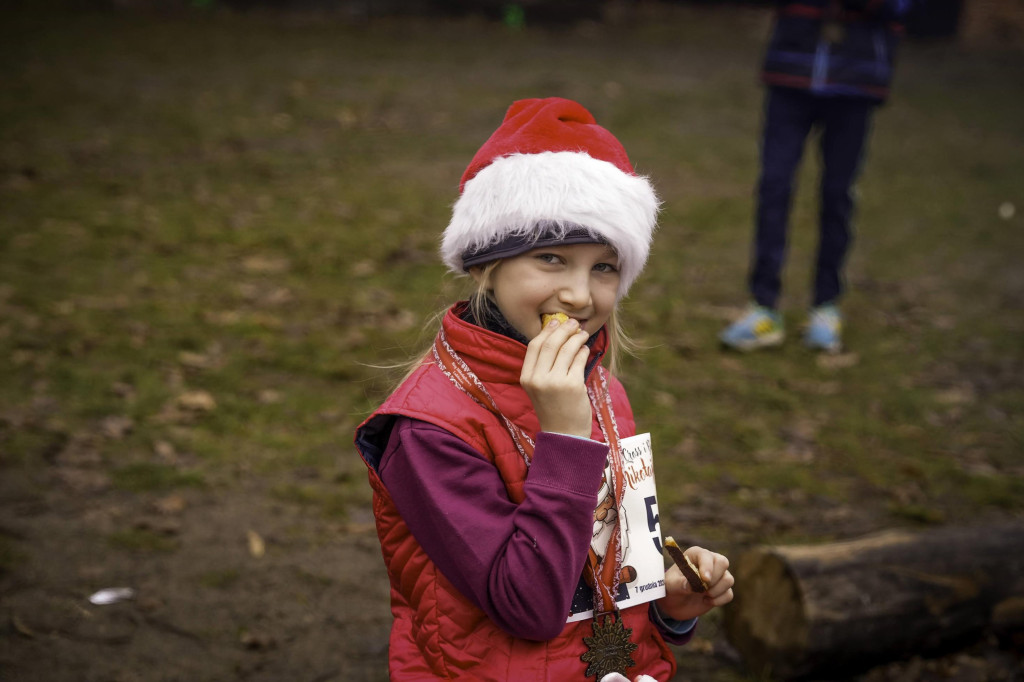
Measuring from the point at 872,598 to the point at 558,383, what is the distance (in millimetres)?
1592

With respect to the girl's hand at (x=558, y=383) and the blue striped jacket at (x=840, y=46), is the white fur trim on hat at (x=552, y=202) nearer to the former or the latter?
the girl's hand at (x=558, y=383)

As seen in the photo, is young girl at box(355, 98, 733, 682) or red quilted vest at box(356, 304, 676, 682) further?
red quilted vest at box(356, 304, 676, 682)

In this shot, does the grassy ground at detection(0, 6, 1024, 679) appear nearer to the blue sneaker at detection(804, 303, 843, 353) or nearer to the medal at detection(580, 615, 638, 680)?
the blue sneaker at detection(804, 303, 843, 353)

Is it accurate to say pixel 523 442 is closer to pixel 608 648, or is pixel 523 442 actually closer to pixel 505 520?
pixel 505 520

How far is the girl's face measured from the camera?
1751 mm

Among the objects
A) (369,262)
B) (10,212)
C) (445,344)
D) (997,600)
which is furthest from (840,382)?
(10,212)

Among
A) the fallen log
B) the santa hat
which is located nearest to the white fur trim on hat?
the santa hat

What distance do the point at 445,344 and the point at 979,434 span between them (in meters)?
3.66

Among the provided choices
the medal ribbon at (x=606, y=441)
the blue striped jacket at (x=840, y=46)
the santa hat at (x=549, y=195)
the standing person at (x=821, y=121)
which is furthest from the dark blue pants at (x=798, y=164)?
the medal ribbon at (x=606, y=441)

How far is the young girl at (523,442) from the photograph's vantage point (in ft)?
5.29

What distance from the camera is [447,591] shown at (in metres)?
1.74

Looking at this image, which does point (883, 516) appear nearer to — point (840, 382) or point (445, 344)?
point (840, 382)

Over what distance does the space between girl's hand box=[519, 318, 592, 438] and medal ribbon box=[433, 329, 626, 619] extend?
13cm

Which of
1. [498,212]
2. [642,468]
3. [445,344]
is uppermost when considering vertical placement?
[498,212]
